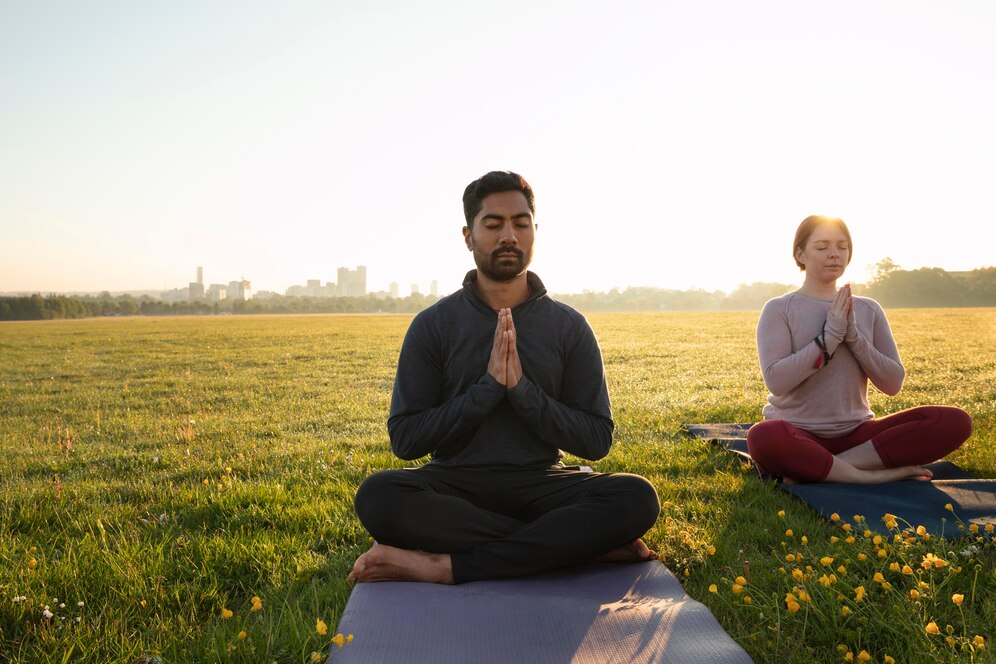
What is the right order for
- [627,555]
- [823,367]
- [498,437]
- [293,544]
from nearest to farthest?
[627,555], [498,437], [293,544], [823,367]

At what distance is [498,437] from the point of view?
14.3 feet

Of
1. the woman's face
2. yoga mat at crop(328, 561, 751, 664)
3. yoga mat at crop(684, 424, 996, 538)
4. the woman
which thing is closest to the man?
yoga mat at crop(328, 561, 751, 664)

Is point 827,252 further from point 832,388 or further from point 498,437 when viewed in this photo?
point 498,437

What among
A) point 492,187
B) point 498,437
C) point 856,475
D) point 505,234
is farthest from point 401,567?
point 856,475

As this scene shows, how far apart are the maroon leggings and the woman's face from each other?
124 cm

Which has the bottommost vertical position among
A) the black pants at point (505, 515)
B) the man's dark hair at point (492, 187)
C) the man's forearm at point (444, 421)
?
the black pants at point (505, 515)

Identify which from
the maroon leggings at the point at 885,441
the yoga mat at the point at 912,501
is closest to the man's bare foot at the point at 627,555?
the yoga mat at the point at 912,501

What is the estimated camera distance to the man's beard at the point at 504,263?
4270mm

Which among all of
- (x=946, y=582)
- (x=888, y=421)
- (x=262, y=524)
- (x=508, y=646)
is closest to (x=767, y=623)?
(x=946, y=582)

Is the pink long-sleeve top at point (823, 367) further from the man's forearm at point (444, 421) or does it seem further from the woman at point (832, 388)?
the man's forearm at point (444, 421)

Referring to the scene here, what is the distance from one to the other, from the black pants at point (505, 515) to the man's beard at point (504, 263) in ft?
3.99

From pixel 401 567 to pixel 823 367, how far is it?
3.80 meters

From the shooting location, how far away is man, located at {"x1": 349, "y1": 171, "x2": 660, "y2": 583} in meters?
3.90

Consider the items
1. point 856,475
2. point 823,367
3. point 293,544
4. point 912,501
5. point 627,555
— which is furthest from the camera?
point 823,367
